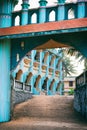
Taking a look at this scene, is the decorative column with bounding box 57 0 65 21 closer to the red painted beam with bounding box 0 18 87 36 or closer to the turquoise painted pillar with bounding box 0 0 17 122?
the red painted beam with bounding box 0 18 87 36

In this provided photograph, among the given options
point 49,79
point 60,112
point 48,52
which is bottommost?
point 60,112

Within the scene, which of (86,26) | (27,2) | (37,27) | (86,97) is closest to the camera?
(86,26)

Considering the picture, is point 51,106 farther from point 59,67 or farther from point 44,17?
point 59,67

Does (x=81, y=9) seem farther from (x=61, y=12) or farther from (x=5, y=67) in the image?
(x=5, y=67)

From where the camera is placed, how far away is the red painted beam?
1141 centimetres

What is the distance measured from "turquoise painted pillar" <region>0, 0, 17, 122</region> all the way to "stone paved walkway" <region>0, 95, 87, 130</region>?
1.73 feet

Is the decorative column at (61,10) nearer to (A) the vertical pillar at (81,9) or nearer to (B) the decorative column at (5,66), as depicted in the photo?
(A) the vertical pillar at (81,9)

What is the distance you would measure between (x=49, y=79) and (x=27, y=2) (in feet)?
56.4

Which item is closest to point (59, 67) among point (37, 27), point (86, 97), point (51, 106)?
point (51, 106)

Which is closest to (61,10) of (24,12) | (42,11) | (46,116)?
(42,11)

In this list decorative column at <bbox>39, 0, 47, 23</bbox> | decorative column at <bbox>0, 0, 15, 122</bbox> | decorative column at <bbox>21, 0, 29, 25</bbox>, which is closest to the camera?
decorative column at <bbox>39, 0, 47, 23</bbox>

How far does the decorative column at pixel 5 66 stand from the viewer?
42.6 ft

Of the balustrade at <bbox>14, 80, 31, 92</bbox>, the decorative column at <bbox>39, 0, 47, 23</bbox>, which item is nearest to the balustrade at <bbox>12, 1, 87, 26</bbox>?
the decorative column at <bbox>39, 0, 47, 23</bbox>

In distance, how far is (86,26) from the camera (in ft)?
36.8
